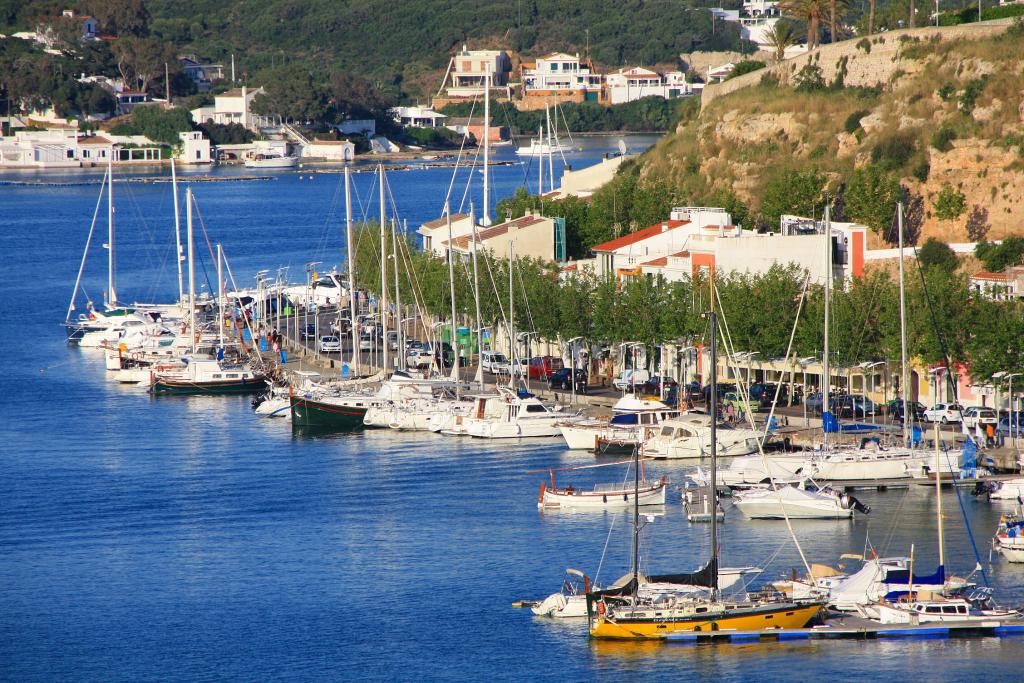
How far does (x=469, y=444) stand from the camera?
47.1 m

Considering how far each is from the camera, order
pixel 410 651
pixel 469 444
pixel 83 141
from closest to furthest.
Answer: pixel 410 651 → pixel 469 444 → pixel 83 141

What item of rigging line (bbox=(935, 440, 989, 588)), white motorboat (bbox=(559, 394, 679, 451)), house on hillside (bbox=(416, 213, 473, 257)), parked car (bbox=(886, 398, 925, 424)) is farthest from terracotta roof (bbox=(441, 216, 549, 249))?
rigging line (bbox=(935, 440, 989, 588))

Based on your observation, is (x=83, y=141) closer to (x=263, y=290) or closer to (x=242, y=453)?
(x=263, y=290)

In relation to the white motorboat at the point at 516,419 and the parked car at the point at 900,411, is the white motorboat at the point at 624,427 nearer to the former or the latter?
the white motorboat at the point at 516,419

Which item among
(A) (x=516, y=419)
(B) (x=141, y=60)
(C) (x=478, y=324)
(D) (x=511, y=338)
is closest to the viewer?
(A) (x=516, y=419)

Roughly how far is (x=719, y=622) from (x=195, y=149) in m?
145

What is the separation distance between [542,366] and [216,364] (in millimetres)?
11353

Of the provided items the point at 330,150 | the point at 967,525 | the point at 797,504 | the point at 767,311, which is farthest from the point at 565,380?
the point at 330,150

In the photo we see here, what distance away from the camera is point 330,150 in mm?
174875

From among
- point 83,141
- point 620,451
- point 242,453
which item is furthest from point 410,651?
point 83,141

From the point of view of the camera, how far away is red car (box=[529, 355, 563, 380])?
53.4 m

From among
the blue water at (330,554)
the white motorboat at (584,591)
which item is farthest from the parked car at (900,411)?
the white motorboat at (584,591)

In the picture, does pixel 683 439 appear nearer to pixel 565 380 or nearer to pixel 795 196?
pixel 565 380

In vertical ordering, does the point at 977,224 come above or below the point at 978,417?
above
